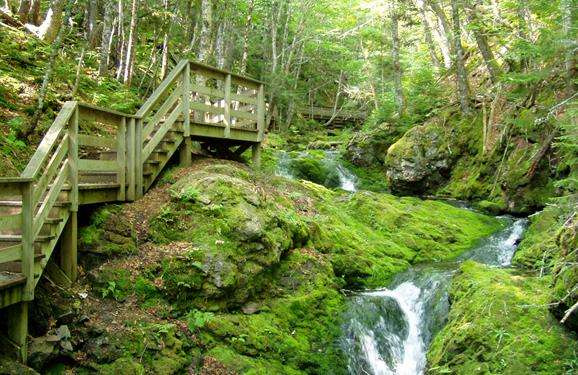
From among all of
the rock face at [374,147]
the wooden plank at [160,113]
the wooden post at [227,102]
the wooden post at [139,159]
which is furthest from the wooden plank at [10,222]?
the rock face at [374,147]

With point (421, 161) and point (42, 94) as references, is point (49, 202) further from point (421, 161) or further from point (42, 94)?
point (421, 161)

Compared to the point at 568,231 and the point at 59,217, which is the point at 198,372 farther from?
the point at 568,231

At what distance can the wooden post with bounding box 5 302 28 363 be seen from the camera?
489cm

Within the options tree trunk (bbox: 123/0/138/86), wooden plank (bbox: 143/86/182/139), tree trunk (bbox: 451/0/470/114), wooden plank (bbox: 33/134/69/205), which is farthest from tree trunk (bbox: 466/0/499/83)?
wooden plank (bbox: 33/134/69/205)

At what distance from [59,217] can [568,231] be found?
697 centimetres

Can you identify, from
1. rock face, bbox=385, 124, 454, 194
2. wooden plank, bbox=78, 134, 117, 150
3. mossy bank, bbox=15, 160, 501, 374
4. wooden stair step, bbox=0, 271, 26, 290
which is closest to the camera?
wooden stair step, bbox=0, 271, 26, 290

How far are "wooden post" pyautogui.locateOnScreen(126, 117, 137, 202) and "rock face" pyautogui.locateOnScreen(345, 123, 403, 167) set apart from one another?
1374 cm

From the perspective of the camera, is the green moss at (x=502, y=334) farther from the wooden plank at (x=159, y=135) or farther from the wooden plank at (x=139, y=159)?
the wooden plank at (x=159, y=135)

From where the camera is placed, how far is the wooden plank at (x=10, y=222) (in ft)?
15.6

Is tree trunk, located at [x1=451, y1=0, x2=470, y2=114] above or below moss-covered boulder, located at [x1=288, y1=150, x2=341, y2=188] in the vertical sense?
above

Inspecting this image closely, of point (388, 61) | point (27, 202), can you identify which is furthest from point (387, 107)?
point (27, 202)

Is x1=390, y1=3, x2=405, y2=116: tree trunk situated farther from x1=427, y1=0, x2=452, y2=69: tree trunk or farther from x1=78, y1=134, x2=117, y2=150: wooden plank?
x1=78, y1=134, x2=117, y2=150: wooden plank

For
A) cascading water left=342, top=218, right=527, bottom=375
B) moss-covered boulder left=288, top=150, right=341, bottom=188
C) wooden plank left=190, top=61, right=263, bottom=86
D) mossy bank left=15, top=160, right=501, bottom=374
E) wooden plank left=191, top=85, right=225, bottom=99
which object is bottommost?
cascading water left=342, top=218, right=527, bottom=375

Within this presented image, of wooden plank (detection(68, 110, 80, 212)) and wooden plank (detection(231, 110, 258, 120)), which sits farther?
wooden plank (detection(231, 110, 258, 120))
